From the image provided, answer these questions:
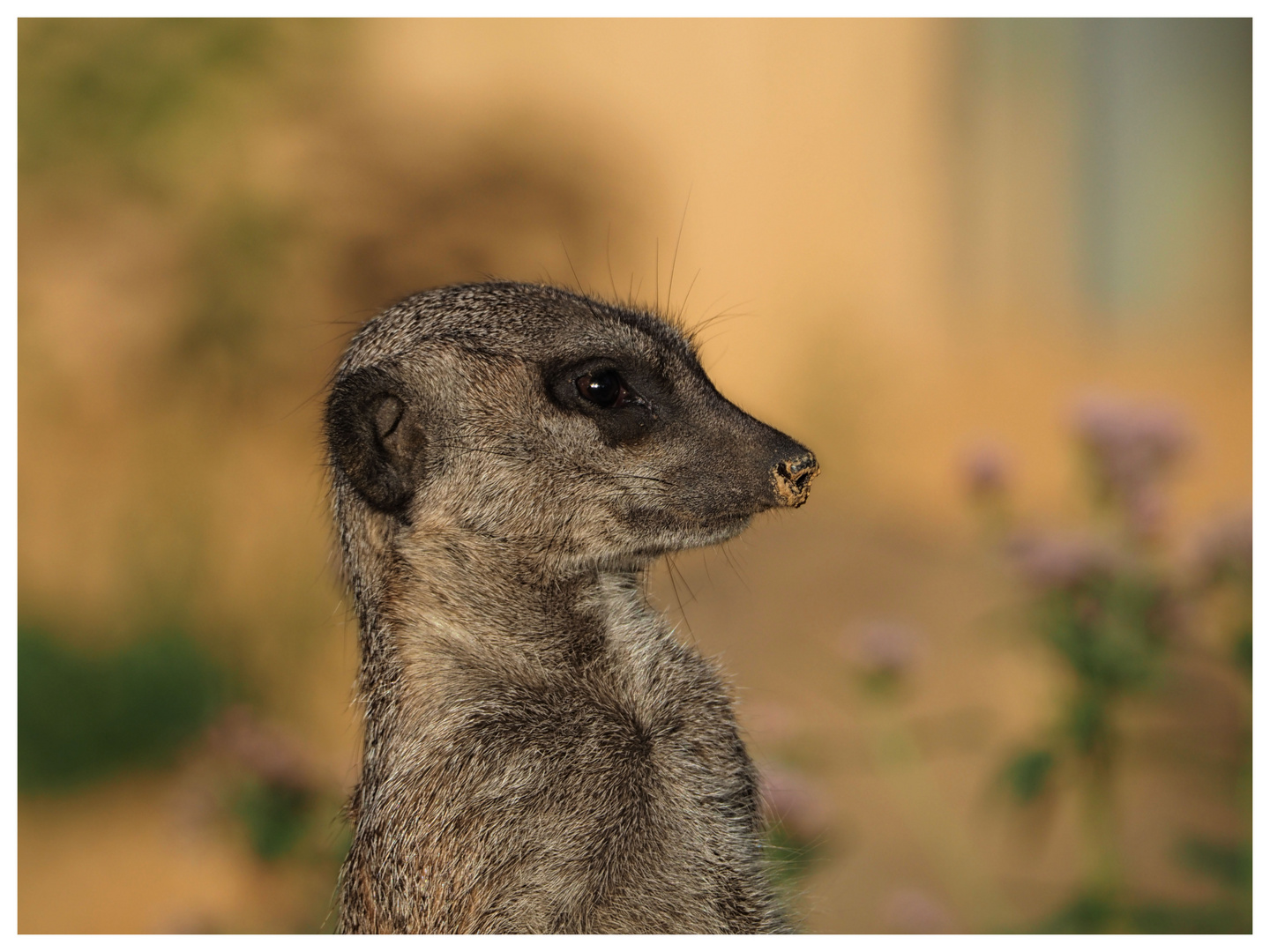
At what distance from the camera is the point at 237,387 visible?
5.06m

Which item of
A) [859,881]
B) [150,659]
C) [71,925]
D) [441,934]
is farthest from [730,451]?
[150,659]

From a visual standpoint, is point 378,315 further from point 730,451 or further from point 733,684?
point 733,684

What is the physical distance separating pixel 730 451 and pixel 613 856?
63cm

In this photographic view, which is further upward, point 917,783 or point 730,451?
point 917,783

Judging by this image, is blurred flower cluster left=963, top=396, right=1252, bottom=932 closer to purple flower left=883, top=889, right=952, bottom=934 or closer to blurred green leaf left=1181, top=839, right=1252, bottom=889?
blurred green leaf left=1181, top=839, right=1252, bottom=889

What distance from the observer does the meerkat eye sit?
1.83 metres

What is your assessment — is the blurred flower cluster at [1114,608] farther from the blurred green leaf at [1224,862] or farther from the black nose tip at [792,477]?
the black nose tip at [792,477]

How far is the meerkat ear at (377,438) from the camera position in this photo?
183 cm

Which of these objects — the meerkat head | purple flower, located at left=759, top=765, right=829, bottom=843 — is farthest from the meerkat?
purple flower, located at left=759, top=765, right=829, bottom=843

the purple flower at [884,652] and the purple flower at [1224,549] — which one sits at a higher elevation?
the purple flower at [1224,549]

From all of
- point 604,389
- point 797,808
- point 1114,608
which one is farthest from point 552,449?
point 1114,608

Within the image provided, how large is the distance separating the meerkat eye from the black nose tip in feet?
0.89

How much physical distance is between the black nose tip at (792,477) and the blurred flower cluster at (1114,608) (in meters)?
0.95

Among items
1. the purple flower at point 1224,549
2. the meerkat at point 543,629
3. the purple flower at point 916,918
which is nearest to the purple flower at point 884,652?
the purple flower at point 916,918
